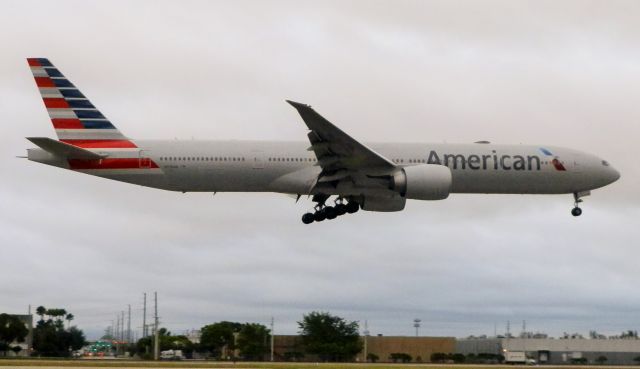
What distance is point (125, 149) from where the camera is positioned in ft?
152

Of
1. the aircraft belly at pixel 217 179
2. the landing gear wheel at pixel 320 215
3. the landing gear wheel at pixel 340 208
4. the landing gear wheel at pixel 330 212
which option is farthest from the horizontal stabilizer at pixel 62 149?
the landing gear wheel at pixel 340 208

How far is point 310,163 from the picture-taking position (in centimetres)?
4694

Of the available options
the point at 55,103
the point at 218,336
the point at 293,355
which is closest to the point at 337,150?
the point at 55,103

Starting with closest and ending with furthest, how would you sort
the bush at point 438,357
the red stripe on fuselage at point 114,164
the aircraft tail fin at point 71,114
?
the red stripe on fuselage at point 114,164 < the aircraft tail fin at point 71,114 < the bush at point 438,357

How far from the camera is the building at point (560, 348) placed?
82.1m

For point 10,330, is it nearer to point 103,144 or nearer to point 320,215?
point 103,144

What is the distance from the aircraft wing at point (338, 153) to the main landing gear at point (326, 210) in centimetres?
226

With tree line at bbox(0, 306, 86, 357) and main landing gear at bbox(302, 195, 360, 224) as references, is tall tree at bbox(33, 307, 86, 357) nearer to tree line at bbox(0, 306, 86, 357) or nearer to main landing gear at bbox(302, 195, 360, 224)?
tree line at bbox(0, 306, 86, 357)

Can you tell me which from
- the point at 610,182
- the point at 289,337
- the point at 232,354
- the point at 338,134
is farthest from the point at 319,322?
the point at 338,134

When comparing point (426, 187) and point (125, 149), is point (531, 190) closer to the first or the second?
point (426, 187)

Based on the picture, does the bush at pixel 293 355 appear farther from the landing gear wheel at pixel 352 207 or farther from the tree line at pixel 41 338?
the landing gear wheel at pixel 352 207

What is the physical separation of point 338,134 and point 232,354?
5462cm

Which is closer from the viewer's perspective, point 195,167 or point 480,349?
point 195,167

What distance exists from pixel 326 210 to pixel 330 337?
38203 mm
